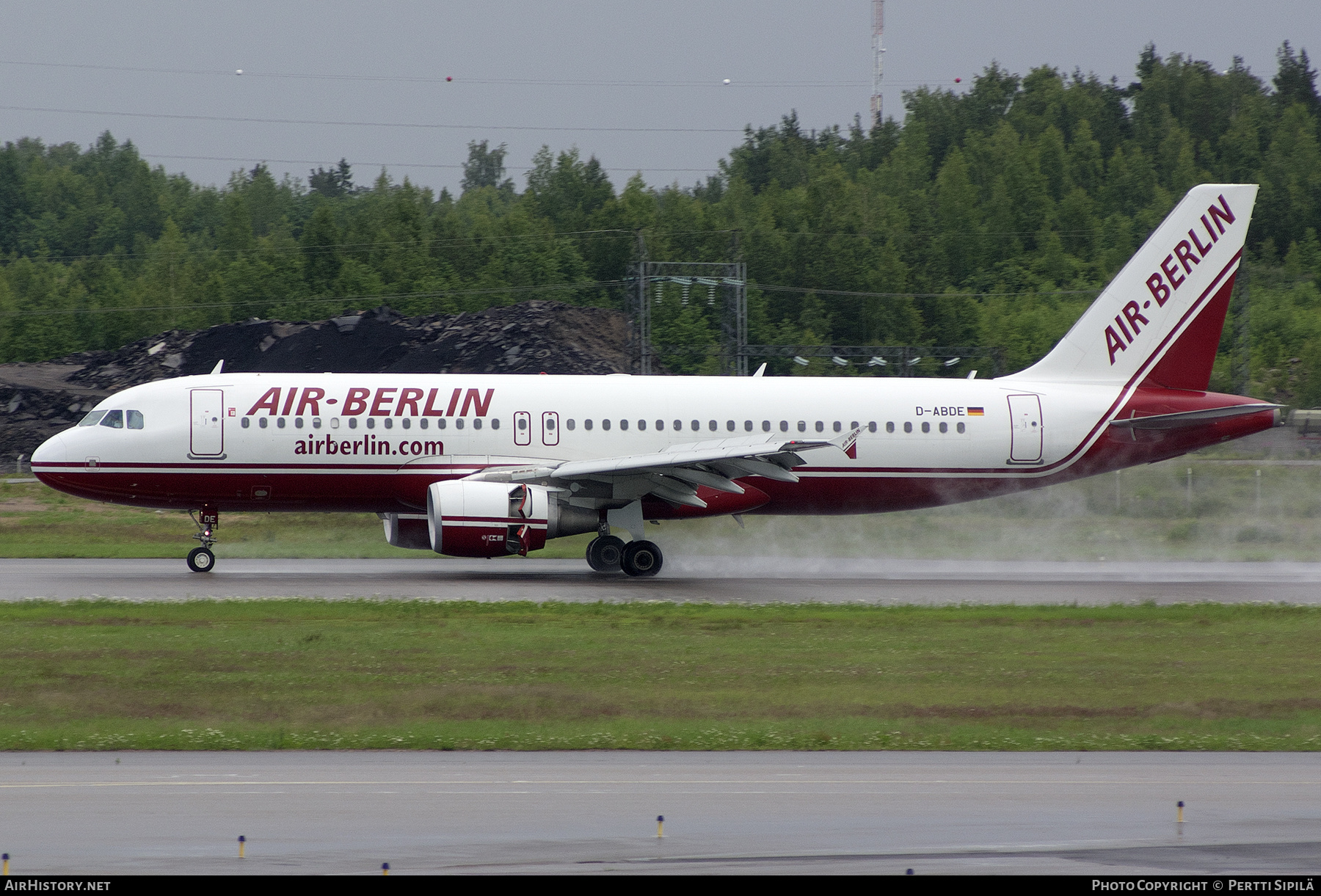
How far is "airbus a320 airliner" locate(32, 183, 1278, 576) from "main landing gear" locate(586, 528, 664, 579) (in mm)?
37

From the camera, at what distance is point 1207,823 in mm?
10672

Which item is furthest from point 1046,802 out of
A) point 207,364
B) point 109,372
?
point 109,372

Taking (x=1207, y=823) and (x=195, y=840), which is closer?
(x=195, y=840)

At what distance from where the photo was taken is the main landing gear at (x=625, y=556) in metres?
28.5

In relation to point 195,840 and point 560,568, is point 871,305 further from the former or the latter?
point 195,840

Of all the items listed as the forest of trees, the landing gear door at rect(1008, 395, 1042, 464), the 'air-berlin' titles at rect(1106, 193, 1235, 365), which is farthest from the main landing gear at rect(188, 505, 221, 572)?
the forest of trees

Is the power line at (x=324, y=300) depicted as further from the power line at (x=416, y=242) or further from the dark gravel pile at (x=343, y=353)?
the dark gravel pile at (x=343, y=353)

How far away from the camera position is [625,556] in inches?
1124

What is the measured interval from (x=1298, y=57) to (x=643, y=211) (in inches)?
2786

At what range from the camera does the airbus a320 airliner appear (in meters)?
27.6

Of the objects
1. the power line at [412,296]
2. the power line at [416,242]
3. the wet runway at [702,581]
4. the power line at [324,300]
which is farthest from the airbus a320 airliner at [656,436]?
the power line at [416,242]

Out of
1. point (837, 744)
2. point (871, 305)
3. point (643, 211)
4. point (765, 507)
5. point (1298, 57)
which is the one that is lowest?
A: point (837, 744)

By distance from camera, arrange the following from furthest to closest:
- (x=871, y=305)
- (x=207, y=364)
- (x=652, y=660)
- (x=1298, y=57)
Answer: (x=1298, y=57)
(x=871, y=305)
(x=207, y=364)
(x=652, y=660)

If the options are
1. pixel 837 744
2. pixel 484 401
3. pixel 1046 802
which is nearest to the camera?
pixel 1046 802
